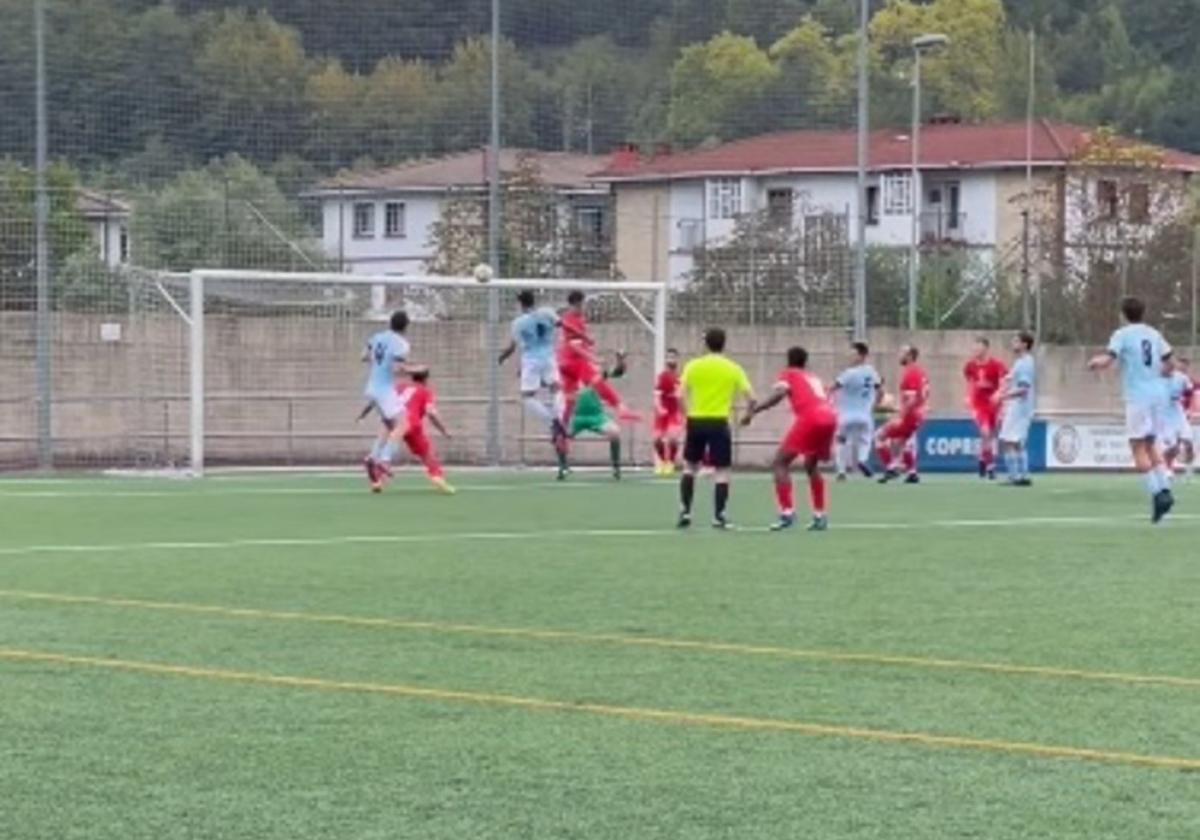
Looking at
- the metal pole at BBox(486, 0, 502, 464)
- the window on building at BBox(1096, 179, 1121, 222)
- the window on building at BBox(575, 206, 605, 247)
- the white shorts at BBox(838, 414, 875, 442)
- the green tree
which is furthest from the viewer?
the window on building at BBox(1096, 179, 1121, 222)

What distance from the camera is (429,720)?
31.6ft

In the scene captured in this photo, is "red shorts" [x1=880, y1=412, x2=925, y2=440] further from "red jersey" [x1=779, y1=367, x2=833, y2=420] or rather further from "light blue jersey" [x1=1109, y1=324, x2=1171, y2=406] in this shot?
"red jersey" [x1=779, y1=367, x2=833, y2=420]

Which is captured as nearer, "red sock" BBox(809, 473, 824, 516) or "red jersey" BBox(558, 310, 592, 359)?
"red sock" BBox(809, 473, 824, 516)

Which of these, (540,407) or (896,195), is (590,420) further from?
(896,195)

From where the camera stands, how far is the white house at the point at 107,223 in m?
34.9

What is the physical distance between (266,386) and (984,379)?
988cm

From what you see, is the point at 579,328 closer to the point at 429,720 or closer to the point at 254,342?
the point at 254,342

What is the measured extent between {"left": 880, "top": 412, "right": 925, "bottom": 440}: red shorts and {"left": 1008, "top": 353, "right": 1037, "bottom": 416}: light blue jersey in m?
1.65

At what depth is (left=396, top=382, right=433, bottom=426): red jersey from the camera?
88.4 ft

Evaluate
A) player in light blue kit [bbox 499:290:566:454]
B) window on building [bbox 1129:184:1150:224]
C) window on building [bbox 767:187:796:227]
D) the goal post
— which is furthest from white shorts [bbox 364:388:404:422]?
window on building [bbox 1129:184:1150:224]

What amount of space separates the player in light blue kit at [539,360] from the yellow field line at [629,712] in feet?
59.6

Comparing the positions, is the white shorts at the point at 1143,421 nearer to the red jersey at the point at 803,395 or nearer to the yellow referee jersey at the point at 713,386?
the red jersey at the point at 803,395

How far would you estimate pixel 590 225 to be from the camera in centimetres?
4069

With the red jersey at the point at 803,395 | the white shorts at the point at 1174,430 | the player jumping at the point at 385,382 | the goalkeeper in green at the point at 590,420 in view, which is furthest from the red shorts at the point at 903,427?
the red jersey at the point at 803,395
